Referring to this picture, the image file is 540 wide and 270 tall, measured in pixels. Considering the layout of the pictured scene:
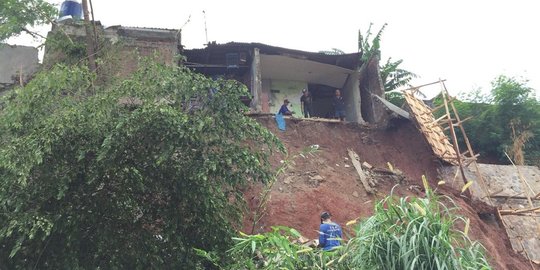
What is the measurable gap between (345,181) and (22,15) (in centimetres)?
808

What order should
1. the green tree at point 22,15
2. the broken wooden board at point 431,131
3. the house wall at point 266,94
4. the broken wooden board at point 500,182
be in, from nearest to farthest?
the green tree at point 22,15 → the broken wooden board at point 500,182 → the broken wooden board at point 431,131 → the house wall at point 266,94

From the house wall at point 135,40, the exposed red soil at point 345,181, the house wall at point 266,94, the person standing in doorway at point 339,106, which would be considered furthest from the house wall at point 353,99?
the house wall at point 135,40

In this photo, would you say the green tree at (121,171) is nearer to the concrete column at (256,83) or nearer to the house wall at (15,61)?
the house wall at (15,61)

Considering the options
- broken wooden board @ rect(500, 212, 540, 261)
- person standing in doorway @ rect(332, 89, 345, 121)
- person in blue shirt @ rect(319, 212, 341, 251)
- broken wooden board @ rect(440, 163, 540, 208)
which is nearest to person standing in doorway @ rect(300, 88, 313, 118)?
person standing in doorway @ rect(332, 89, 345, 121)

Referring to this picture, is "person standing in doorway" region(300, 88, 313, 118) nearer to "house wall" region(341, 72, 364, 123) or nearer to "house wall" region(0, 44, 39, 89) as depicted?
"house wall" region(341, 72, 364, 123)

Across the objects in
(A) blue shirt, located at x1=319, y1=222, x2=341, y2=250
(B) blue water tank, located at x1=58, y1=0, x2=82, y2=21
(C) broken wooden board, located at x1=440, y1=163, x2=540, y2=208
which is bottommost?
(C) broken wooden board, located at x1=440, y1=163, x2=540, y2=208

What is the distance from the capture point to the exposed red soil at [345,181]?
35.4ft

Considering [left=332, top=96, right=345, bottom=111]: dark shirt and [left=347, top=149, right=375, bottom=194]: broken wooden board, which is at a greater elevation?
[left=332, top=96, right=345, bottom=111]: dark shirt

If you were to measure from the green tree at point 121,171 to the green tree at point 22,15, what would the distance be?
3.05 m

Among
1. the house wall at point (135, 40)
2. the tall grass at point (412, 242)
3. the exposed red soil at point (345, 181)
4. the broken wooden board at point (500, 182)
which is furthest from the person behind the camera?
the broken wooden board at point (500, 182)

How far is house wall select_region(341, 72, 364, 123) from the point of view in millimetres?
15095

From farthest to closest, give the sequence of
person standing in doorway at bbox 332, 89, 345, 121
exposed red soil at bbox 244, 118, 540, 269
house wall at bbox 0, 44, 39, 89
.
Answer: person standing in doorway at bbox 332, 89, 345, 121
house wall at bbox 0, 44, 39, 89
exposed red soil at bbox 244, 118, 540, 269

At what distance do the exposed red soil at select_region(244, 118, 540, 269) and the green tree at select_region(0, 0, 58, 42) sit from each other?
18.6ft

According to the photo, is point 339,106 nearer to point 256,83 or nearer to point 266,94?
point 266,94
